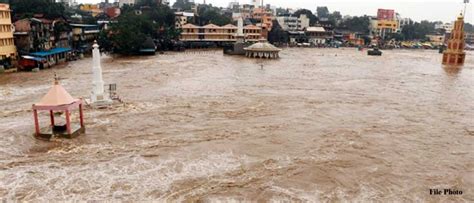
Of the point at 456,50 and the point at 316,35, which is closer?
the point at 456,50

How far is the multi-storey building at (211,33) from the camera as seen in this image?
246 feet

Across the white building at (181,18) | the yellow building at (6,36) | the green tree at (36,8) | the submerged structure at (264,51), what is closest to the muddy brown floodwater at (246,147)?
the yellow building at (6,36)

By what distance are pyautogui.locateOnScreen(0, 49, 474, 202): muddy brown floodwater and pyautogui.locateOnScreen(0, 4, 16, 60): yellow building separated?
34.1 ft

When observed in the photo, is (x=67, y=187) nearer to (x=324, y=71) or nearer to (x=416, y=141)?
(x=416, y=141)

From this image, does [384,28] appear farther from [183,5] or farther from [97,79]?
[97,79]

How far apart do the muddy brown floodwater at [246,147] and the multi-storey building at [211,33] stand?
1872 inches

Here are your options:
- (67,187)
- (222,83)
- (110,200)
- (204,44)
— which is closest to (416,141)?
(110,200)

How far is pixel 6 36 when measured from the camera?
37844 millimetres

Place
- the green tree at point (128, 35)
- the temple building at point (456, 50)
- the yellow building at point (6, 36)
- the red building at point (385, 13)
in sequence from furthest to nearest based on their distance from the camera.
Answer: the red building at point (385, 13) → the temple building at point (456, 50) → the green tree at point (128, 35) → the yellow building at point (6, 36)

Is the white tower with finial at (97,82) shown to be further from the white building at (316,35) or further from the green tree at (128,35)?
the white building at (316,35)

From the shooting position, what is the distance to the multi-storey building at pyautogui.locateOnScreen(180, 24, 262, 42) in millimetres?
75000

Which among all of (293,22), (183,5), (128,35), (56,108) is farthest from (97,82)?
(183,5)

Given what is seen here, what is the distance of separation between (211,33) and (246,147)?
62946 mm

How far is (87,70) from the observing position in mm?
38594
